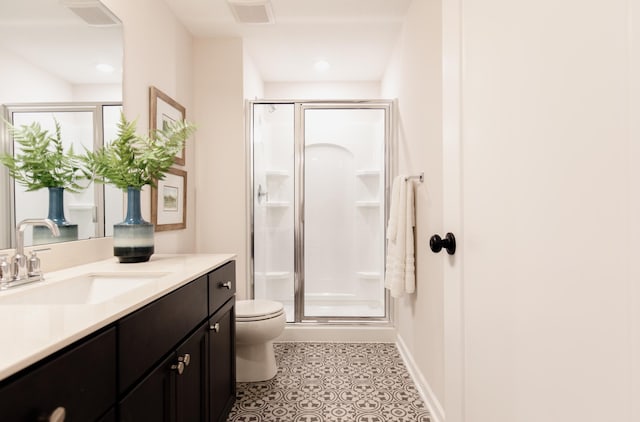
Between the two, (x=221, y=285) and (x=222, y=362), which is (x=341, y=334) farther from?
(x=221, y=285)

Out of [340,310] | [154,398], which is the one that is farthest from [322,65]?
[154,398]

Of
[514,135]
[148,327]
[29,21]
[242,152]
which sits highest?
[29,21]

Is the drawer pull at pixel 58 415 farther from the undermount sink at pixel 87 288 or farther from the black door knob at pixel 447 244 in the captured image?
the black door knob at pixel 447 244

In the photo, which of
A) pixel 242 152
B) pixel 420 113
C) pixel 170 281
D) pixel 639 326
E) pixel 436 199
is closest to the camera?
pixel 639 326

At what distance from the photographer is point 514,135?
703 millimetres

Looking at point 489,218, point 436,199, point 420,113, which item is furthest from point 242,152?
point 489,218

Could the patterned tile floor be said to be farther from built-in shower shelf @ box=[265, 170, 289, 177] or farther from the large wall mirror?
built-in shower shelf @ box=[265, 170, 289, 177]

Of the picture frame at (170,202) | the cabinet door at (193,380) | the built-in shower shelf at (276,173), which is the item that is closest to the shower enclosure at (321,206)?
the built-in shower shelf at (276,173)

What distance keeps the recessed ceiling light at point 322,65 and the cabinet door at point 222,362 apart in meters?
2.43

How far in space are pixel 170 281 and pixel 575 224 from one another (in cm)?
113

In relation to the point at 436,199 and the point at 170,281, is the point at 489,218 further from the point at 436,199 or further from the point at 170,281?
the point at 436,199

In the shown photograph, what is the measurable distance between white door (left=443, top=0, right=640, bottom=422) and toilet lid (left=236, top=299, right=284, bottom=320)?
4.77 ft

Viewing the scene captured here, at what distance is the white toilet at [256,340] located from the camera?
7.18 ft

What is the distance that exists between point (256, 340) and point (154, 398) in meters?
1.20
